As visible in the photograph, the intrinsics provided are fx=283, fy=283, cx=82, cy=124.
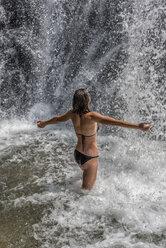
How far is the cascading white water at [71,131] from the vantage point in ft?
12.2

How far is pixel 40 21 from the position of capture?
862 centimetres

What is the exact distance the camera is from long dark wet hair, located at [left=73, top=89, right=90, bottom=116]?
134 inches

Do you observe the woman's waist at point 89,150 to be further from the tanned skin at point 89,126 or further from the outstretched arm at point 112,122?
the outstretched arm at point 112,122

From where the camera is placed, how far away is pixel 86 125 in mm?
3592

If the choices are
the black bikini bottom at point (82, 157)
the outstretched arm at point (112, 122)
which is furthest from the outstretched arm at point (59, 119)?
the black bikini bottom at point (82, 157)

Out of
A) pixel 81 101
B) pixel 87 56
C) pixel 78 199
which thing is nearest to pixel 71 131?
pixel 87 56

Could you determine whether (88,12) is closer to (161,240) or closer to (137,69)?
(137,69)

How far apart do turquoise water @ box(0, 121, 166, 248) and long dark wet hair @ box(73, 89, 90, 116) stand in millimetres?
1377

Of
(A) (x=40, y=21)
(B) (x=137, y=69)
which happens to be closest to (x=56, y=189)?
(B) (x=137, y=69)

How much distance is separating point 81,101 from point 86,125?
33 centimetres

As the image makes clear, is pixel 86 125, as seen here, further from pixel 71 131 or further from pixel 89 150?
pixel 71 131

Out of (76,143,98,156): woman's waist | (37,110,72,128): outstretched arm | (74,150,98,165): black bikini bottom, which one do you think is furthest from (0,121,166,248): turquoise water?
(37,110,72,128): outstretched arm

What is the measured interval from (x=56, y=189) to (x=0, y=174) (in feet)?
3.73

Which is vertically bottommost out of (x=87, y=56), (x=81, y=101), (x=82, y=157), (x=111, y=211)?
(x=111, y=211)
